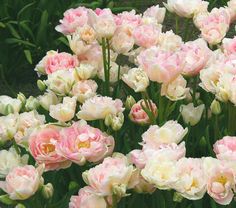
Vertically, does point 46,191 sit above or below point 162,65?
below

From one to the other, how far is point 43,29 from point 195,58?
2312 mm

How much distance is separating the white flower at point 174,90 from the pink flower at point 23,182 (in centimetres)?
39

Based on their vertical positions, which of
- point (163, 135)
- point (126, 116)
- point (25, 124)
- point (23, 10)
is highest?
point (163, 135)

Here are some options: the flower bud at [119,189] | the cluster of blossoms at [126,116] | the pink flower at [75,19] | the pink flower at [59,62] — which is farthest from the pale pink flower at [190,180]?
the pink flower at [75,19]

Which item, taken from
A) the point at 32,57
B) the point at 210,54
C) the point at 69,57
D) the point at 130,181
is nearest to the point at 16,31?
the point at 32,57

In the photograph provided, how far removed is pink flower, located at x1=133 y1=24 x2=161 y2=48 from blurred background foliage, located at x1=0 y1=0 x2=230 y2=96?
1.97 meters

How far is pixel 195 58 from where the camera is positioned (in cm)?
177

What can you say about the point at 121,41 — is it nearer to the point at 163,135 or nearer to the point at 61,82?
the point at 61,82

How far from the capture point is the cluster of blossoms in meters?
1.41

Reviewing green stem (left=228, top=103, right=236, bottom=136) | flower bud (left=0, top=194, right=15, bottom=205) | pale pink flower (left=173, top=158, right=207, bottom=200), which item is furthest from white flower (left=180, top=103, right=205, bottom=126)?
flower bud (left=0, top=194, right=15, bottom=205)

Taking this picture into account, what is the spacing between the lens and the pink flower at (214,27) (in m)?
2.02

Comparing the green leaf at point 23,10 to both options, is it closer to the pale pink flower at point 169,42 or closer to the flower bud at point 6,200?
the pale pink flower at point 169,42

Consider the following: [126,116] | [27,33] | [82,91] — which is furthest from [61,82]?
[27,33]

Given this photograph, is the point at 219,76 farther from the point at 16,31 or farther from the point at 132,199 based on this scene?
the point at 16,31
